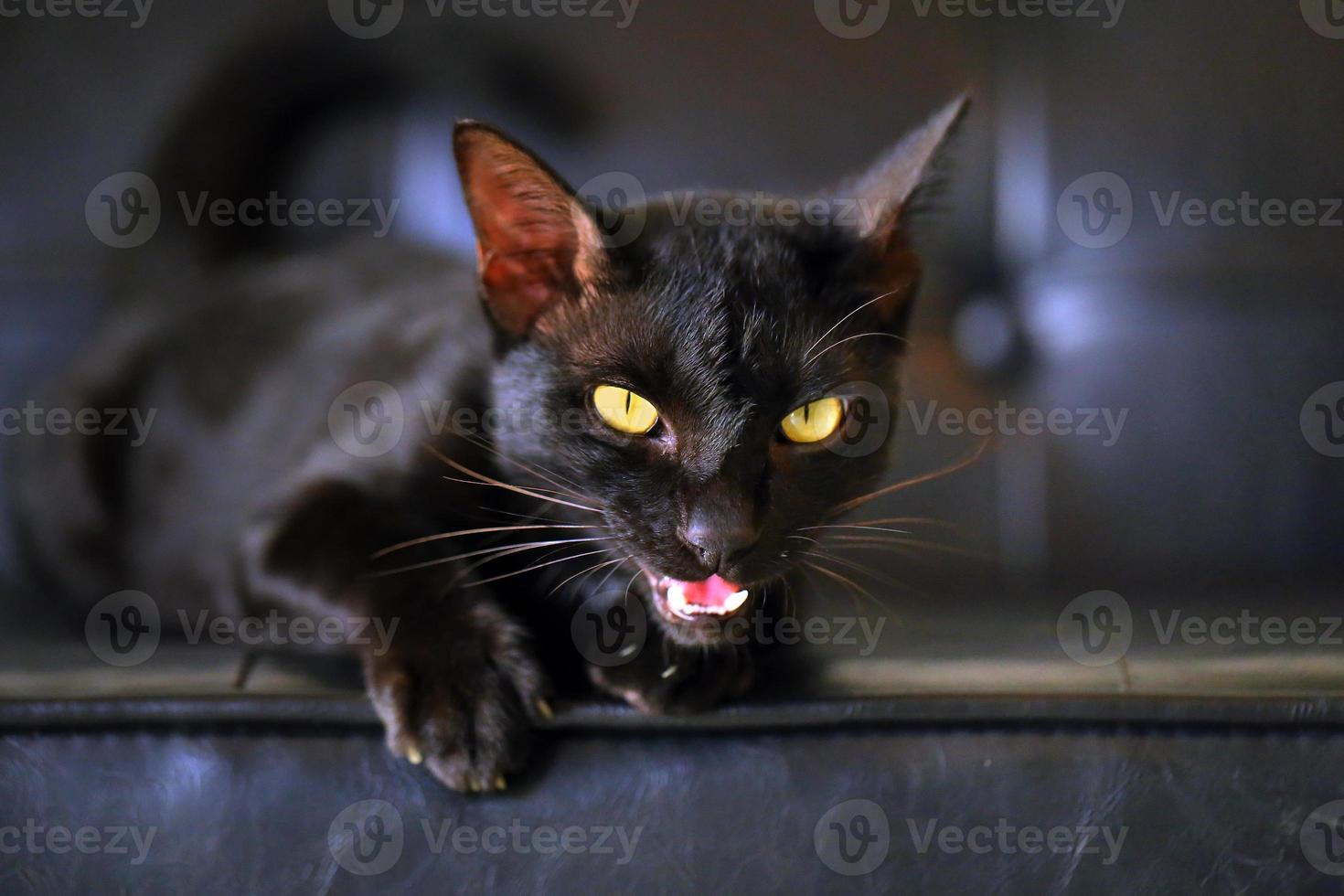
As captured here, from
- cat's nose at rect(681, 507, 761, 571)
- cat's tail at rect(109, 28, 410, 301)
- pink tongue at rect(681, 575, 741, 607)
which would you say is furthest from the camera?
cat's tail at rect(109, 28, 410, 301)

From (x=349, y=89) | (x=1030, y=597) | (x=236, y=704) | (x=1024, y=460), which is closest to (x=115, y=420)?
(x=349, y=89)

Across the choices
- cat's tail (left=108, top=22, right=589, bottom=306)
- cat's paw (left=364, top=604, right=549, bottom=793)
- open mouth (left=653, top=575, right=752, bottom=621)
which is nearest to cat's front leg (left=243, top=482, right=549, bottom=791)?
cat's paw (left=364, top=604, right=549, bottom=793)

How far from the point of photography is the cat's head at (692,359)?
0.82m

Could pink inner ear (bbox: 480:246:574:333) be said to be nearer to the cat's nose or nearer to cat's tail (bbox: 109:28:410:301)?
the cat's nose

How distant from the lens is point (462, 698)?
32.9 inches

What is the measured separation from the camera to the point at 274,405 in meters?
1.40

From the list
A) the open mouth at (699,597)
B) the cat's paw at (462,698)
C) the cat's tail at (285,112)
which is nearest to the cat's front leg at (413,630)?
the cat's paw at (462,698)

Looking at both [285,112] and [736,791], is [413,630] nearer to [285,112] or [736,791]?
[736,791]

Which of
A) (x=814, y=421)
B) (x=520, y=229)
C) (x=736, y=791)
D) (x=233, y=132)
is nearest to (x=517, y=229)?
(x=520, y=229)

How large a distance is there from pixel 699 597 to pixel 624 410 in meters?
0.16

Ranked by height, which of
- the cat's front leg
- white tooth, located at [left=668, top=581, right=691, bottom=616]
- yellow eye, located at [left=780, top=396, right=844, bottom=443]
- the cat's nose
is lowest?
the cat's front leg

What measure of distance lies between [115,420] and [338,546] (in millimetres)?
692

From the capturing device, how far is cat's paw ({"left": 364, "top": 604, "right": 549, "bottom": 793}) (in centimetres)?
80

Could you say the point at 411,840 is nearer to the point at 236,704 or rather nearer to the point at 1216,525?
the point at 236,704
